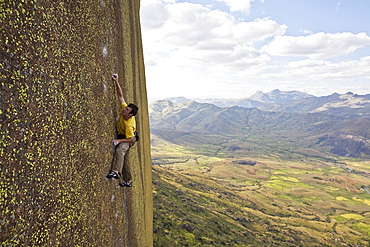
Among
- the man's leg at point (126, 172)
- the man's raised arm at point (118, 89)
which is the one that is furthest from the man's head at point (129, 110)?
the man's leg at point (126, 172)

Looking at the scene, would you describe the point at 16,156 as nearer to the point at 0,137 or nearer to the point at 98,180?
the point at 0,137

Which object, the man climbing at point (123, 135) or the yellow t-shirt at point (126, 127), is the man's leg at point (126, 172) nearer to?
the man climbing at point (123, 135)

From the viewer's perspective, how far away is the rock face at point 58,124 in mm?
3725

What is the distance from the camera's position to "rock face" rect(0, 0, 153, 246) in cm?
372

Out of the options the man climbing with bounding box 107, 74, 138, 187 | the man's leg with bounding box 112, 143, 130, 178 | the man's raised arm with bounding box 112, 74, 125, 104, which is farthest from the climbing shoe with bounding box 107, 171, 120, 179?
the man's raised arm with bounding box 112, 74, 125, 104

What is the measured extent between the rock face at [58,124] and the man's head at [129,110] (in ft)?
1.66

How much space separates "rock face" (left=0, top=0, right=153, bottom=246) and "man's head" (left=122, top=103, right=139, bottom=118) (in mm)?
505

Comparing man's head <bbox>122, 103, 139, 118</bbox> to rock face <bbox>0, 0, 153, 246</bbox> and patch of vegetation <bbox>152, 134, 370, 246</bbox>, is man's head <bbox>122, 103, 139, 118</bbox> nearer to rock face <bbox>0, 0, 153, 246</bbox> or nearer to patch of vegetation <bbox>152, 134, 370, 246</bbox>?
rock face <bbox>0, 0, 153, 246</bbox>

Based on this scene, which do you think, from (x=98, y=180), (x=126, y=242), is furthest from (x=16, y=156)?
(x=126, y=242)

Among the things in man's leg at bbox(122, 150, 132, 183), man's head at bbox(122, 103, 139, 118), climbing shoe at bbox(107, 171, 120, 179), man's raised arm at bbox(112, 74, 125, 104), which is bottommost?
man's leg at bbox(122, 150, 132, 183)

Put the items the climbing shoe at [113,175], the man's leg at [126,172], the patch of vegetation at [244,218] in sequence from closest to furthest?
the climbing shoe at [113,175]
the man's leg at [126,172]
the patch of vegetation at [244,218]

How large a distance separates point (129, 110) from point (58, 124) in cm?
309

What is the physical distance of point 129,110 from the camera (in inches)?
308

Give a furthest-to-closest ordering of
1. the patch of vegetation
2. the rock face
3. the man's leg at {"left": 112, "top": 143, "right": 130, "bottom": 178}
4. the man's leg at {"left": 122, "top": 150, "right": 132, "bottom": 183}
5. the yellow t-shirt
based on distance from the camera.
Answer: the patch of vegetation < the man's leg at {"left": 122, "top": 150, "right": 132, "bottom": 183} < the yellow t-shirt < the man's leg at {"left": 112, "top": 143, "right": 130, "bottom": 178} < the rock face
